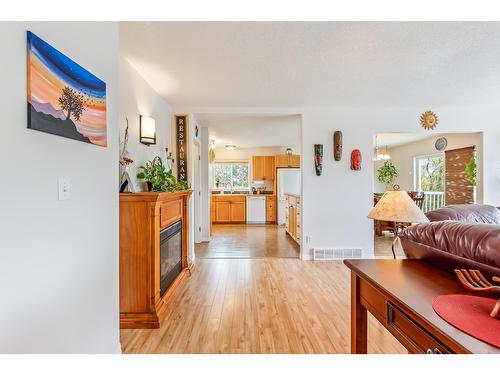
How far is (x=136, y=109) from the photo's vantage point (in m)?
2.72

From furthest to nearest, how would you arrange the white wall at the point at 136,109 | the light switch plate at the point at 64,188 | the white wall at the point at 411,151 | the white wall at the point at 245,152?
the white wall at the point at 245,152, the white wall at the point at 411,151, the white wall at the point at 136,109, the light switch plate at the point at 64,188

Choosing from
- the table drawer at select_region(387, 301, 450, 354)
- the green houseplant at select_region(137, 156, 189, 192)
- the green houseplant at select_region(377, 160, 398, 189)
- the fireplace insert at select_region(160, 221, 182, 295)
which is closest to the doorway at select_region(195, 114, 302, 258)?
the fireplace insert at select_region(160, 221, 182, 295)

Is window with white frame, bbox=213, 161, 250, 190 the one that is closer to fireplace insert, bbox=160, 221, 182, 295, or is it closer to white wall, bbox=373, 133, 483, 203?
white wall, bbox=373, 133, 483, 203

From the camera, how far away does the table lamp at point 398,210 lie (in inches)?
70.0

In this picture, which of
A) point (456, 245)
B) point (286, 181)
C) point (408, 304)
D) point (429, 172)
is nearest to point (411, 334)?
point (408, 304)

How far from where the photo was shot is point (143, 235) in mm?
2131

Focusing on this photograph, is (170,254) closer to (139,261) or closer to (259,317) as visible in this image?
(139,261)

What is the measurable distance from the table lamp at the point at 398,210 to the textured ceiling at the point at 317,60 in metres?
1.26

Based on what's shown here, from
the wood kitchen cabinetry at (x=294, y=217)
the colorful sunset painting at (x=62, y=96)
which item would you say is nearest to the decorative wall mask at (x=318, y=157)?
the wood kitchen cabinetry at (x=294, y=217)

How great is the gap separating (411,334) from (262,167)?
23.1 ft

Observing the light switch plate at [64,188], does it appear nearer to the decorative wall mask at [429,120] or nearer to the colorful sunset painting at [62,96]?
the colorful sunset painting at [62,96]
